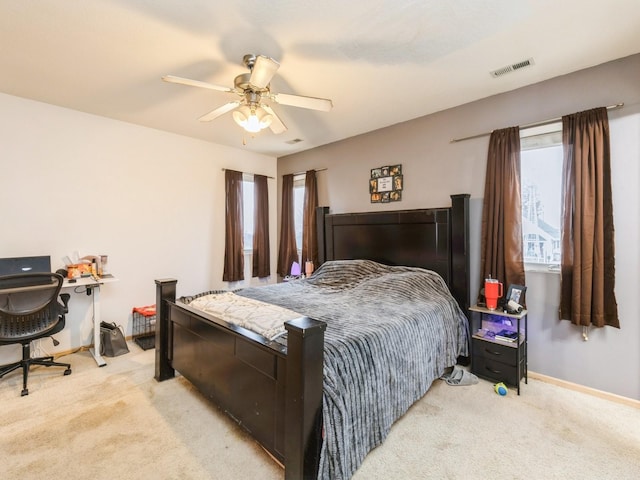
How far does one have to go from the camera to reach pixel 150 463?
5.81 ft

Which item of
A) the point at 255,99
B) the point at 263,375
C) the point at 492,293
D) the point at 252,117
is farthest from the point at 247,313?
the point at 492,293

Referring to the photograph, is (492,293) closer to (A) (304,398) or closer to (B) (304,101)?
A: (A) (304,398)

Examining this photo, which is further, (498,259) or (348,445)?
(498,259)

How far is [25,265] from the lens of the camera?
2912 mm

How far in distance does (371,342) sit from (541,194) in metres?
2.18

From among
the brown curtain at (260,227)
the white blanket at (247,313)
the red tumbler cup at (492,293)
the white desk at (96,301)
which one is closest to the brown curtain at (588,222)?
the red tumbler cup at (492,293)

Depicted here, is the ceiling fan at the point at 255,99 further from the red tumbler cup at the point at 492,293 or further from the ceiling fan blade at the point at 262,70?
the red tumbler cup at the point at 492,293

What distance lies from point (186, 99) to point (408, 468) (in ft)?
11.3

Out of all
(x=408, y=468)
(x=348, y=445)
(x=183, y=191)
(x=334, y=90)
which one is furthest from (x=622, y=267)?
(x=183, y=191)

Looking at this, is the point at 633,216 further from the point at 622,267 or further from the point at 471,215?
the point at 471,215

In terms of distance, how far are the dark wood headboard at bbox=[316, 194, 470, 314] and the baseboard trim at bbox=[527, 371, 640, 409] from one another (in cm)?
83

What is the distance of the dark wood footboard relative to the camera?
4.64 ft

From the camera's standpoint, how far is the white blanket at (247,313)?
1837 mm

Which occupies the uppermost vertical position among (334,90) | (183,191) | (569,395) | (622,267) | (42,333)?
(334,90)
